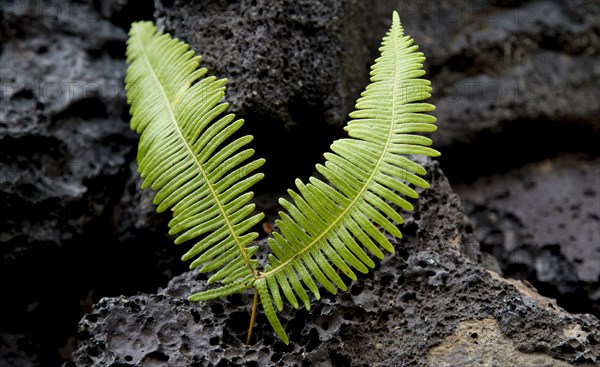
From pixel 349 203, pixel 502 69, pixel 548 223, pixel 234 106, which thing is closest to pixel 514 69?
pixel 502 69

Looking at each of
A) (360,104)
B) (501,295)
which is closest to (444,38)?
(360,104)

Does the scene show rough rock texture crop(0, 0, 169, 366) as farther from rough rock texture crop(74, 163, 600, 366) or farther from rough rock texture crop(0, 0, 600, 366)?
rough rock texture crop(74, 163, 600, 366)

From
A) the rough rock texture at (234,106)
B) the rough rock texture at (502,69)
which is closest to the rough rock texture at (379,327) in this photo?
the rough rock texture at (234,106)

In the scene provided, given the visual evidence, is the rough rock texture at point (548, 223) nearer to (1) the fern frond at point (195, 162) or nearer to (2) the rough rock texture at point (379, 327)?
(2) the rough rock texture at point (379, 327)

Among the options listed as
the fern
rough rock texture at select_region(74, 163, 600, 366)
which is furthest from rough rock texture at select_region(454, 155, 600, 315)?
the fern

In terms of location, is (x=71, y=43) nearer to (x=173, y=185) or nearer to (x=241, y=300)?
(x=173, y=185)

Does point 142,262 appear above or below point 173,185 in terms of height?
below
